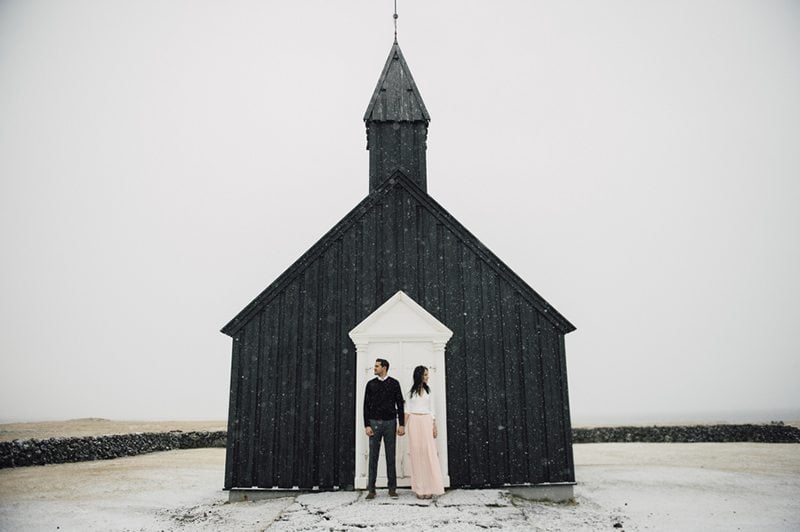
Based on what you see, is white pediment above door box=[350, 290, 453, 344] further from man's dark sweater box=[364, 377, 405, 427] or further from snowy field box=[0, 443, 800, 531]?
snowy field box=[0, 443, 800, 531]

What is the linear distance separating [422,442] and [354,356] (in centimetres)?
242

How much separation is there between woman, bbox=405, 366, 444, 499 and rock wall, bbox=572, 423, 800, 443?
22.3 m

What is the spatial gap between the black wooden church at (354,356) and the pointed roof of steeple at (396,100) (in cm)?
280

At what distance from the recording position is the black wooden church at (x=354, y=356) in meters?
9.07

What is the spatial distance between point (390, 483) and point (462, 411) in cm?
216

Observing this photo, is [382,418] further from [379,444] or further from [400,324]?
[400,324]

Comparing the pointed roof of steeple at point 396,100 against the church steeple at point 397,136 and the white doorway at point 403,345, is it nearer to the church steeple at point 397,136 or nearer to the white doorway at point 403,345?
the church steeple at point 397,136

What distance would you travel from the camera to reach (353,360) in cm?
953

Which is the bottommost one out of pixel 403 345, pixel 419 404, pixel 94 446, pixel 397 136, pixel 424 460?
pixel 94 446

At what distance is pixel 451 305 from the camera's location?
390 inches

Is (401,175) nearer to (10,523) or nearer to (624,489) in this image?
(624,489)

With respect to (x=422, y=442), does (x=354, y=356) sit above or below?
above

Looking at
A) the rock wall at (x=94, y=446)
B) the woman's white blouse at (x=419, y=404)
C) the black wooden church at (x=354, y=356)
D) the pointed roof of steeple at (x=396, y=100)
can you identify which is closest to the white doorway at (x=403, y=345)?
the black wooden church at (x=354, y=356)

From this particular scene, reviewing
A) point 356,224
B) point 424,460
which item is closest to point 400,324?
point 356,224
